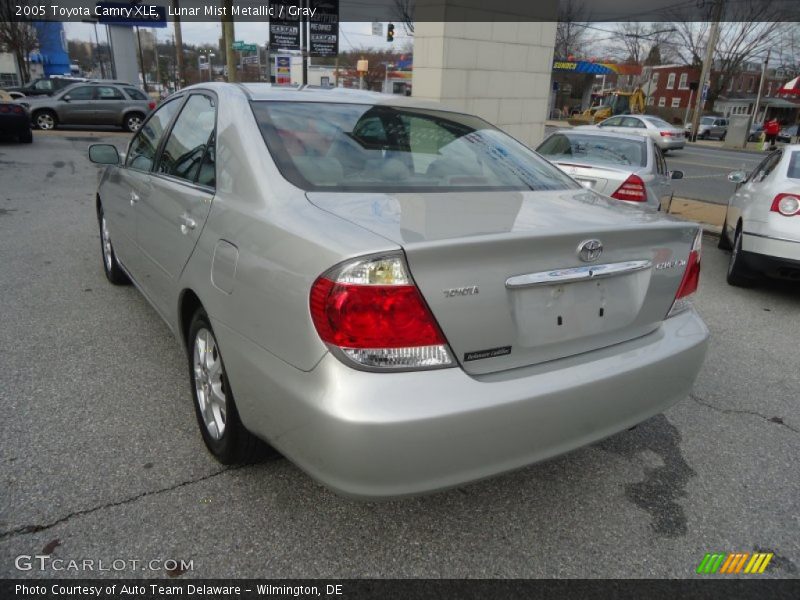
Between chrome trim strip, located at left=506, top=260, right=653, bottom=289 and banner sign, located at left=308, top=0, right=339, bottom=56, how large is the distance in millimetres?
16630

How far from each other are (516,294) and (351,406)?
64 centimetres

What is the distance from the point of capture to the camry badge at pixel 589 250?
204 centimetres

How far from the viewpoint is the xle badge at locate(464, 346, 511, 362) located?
187 centimetres

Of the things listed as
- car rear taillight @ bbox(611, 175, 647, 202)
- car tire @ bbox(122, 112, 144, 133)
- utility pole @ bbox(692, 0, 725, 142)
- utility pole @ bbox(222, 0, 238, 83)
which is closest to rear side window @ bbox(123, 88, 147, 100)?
car tire @ bbox(122, 112, 144, 133)

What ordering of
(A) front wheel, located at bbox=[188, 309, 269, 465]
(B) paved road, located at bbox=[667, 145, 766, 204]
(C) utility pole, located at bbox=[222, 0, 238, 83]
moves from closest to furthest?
1. (A) front wheel, located at bbox=[188, 309, 269, 465]
2. (B) paved road, located at bbox=[667, 145, 766, 204]
3. (C) utility pole, located at bbox=[222, 0, 238, 83]

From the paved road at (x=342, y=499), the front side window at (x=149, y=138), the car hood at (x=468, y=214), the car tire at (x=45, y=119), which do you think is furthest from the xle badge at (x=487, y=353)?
the car tire at (x=45, y=119)

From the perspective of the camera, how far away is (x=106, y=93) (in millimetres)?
19594

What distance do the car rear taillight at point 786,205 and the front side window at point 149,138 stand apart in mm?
4963

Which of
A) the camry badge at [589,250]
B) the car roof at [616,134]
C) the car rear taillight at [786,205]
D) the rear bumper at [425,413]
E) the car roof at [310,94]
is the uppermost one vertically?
the car roof at [310,94]

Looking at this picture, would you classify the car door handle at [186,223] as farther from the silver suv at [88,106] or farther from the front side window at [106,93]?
the front side window at [106,93]

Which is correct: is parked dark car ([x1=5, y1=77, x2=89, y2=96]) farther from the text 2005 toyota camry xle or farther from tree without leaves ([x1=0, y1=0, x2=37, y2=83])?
the text 2005 toyota camry xle

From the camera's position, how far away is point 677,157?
24.2 metres

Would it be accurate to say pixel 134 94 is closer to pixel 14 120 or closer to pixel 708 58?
pixel 14 120

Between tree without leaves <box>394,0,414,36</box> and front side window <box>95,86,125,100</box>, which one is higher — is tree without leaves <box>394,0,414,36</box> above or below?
above
